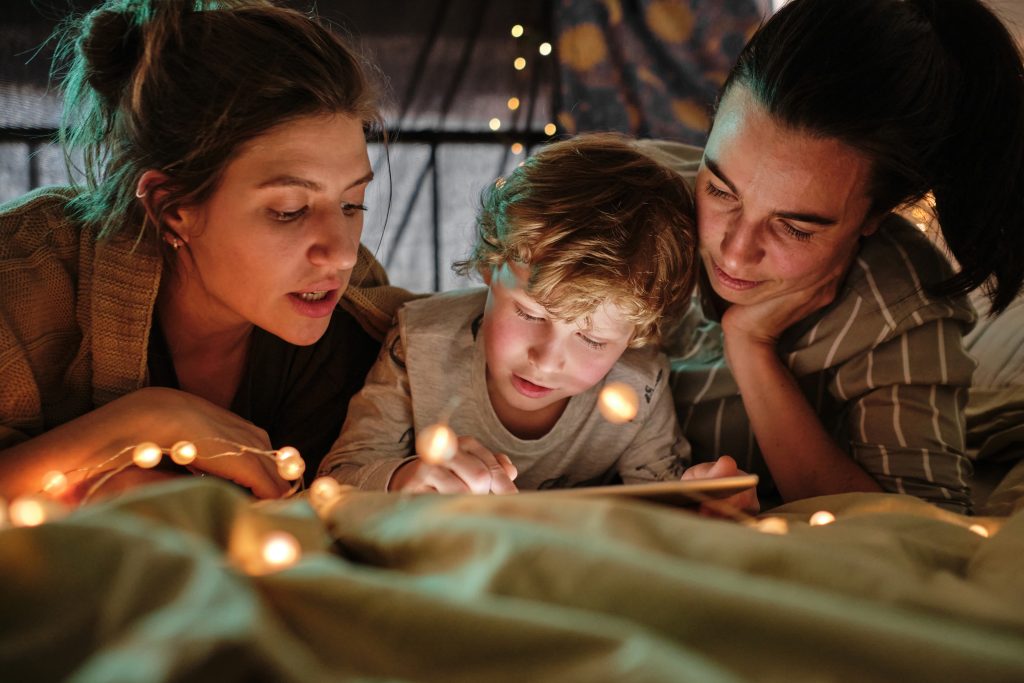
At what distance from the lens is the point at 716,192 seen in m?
1.24

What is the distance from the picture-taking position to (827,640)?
546 millimetres

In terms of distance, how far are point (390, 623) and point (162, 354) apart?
897 millimetres

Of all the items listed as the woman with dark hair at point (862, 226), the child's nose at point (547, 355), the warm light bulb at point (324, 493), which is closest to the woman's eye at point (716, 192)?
the woman with dark hair at point (862, 226)

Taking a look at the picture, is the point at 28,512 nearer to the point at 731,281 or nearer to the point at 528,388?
the point at 528,388

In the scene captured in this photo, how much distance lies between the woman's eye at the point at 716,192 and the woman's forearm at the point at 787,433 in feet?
0.89

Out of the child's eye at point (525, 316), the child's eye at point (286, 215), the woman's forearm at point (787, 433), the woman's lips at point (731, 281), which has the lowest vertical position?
the woman's forearm at point (787, 433)

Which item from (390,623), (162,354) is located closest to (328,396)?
(162,354)

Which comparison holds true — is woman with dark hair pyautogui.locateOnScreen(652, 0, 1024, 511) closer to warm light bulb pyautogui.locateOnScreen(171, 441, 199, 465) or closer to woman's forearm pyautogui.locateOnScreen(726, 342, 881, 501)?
woman's forearm pyautogui.locateOnScreen(726, 342, 881, 501)

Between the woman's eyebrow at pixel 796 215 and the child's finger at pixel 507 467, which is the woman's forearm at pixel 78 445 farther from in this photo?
the woman's eyebrow at pixel 796 215

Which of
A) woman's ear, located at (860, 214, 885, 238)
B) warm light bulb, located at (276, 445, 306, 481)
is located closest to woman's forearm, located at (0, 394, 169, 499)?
warm light bulb, located at (276, 445, 306, 481)

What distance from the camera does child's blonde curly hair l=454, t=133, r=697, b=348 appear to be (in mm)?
1193

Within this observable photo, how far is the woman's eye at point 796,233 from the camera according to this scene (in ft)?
3.91

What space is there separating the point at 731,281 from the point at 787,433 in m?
0.25

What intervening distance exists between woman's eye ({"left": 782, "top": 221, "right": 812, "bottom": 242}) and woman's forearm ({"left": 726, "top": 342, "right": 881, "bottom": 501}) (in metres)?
0.24
